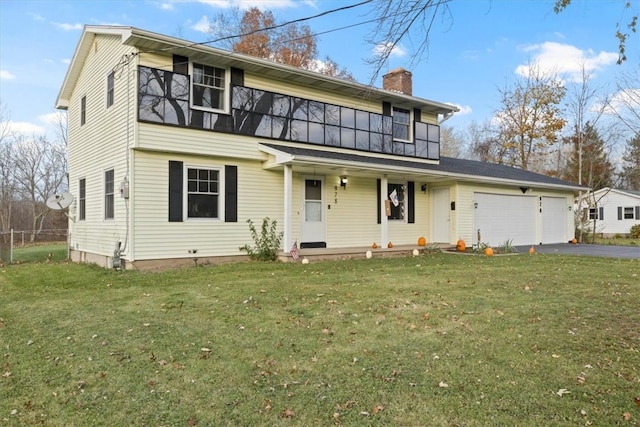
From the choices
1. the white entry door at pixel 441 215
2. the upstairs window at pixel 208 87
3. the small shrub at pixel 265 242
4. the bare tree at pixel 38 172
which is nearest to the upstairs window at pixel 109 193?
the upstairs window at pixel 208 87

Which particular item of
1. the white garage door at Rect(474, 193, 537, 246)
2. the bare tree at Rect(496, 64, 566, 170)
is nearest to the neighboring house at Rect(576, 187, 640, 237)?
the bare tree at Rect(496, 64, 566, 170)

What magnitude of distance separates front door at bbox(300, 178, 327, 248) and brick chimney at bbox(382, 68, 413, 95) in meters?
5.43

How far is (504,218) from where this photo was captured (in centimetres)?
1611

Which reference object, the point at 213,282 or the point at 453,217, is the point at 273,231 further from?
the point at 453,217

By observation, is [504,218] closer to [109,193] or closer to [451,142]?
[109,193]

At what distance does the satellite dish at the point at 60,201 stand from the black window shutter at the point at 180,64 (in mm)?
6002

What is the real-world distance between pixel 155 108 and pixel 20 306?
517 cm

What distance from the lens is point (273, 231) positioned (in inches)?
457

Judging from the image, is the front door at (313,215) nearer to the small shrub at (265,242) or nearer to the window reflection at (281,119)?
the small shrub at (265,242)

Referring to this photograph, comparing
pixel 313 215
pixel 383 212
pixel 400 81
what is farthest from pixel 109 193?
pixel 400 81

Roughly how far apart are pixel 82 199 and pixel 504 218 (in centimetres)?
1469

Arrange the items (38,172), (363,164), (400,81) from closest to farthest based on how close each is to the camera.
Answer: (363,164) < (400,81) < (38,172)

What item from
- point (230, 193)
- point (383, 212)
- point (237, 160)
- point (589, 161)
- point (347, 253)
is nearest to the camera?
point (230, 193)

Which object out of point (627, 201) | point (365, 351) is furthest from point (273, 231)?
point (627, 201)
